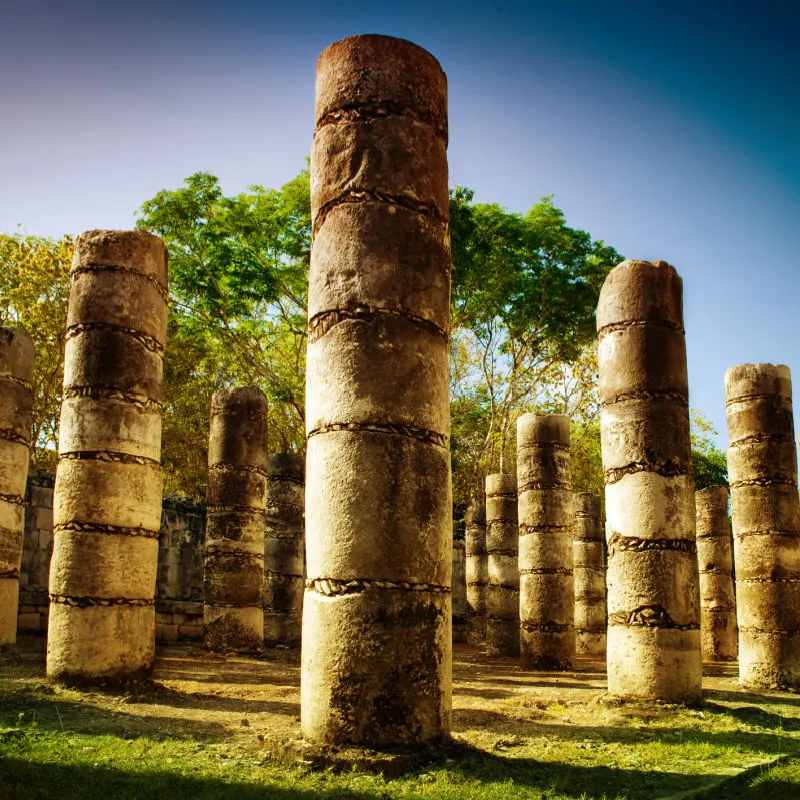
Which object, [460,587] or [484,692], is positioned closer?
[484,692]

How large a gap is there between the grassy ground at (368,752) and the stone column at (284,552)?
5899 mm

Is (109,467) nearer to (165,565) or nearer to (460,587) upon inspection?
(165,565)

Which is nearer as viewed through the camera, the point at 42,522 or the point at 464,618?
the point at 42,522

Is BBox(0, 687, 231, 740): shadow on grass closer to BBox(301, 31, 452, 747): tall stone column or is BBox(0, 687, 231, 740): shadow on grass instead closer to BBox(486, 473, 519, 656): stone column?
BBox(301, 31, 452, 747): tall stone column

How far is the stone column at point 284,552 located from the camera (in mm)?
15344

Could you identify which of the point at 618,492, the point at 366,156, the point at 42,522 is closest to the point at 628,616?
the point at 618,492

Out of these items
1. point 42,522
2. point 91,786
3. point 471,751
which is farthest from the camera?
point 42,522

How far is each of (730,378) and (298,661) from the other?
7831 mm

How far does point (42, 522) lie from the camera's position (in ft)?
47.0

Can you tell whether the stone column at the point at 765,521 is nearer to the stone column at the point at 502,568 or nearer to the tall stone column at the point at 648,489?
Answer: the tall stone column at the point at 648,489

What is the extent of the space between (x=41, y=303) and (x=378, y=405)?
56.9 ft

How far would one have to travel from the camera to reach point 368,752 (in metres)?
4.93

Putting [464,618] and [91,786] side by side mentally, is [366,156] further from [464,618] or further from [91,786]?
[464,618]

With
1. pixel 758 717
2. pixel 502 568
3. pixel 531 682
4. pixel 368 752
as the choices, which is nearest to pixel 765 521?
pixel 531 682
